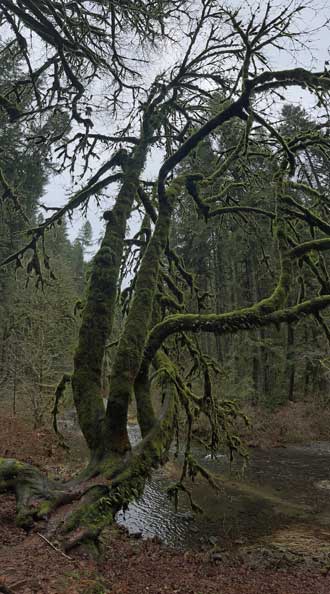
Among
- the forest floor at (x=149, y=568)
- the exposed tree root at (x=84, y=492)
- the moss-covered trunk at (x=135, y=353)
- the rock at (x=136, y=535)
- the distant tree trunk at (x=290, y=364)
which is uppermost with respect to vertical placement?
the distant tree trunk at (x=290, y=364)

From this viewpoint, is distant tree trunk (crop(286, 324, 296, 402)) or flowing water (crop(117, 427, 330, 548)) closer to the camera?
flowing water (crop(117, 427, 330, 548))

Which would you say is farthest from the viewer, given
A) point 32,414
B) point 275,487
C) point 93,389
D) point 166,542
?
point 32,414

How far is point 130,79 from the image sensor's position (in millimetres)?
7270

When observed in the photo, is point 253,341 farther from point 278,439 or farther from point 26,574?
point 26,574

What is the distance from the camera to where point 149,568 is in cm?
561

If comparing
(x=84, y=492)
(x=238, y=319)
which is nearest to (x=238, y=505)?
(x=84, y=492)

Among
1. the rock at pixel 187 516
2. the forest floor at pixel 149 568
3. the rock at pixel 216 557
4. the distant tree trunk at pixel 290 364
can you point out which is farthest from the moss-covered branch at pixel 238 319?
the distant tree trunk at pixel 290 364

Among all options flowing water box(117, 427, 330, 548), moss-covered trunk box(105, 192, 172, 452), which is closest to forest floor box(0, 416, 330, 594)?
flowing water box(117, 427, 330, 548)

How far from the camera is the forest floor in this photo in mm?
3715

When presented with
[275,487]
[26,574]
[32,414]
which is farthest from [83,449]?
[26,574]

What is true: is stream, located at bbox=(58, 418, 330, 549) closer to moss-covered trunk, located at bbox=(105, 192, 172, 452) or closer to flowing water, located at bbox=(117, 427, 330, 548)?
flowing water, located at bbox=(117, 427, 330, 548)

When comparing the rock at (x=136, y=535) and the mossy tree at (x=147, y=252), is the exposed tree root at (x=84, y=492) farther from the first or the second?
the rock at (x=136, y=535)

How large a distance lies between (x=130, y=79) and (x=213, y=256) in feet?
63.9

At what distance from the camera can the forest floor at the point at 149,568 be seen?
3.71 metres
